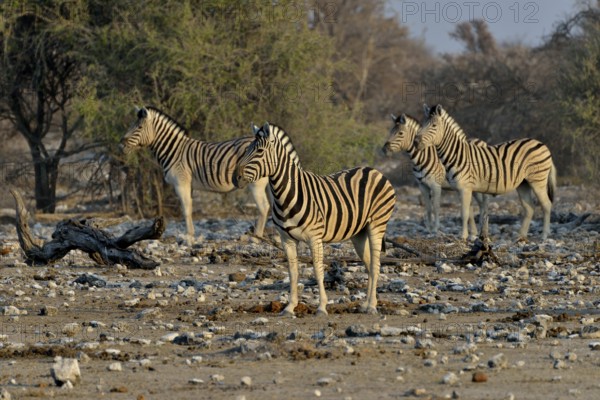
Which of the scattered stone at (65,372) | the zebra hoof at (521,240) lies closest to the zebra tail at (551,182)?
the zebra hoof at (521,240)

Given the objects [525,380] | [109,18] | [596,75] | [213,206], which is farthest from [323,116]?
[525,380]

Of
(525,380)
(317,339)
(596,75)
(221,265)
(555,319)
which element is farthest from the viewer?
(596,75)

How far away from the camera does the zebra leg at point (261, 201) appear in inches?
681

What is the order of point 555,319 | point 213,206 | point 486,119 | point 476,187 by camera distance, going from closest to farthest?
point 555,319 → point 476,187 → point 213,206 → point 486,119

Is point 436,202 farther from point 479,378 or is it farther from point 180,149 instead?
point 479,378

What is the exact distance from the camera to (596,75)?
25297 mm

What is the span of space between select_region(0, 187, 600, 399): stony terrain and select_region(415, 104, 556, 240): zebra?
1417 mm

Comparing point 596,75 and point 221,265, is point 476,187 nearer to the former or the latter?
point 221,265

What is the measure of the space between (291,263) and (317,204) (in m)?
0.58

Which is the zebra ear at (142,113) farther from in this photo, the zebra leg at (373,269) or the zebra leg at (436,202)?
the zebra leg at (373,269)

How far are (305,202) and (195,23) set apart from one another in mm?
12773

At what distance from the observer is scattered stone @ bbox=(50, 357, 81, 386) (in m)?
7.48

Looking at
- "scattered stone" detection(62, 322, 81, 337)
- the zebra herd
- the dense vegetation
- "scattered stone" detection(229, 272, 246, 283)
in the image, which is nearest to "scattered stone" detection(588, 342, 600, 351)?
"scattered stone" detection(62, 322, 81, 337)

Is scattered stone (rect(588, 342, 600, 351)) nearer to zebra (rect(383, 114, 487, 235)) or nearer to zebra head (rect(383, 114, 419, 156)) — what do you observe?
zebra (rect(383, 114, 487, 235))
